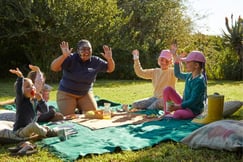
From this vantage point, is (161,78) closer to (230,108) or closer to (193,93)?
(193,93)

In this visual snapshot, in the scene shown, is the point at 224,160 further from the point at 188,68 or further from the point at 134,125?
the point at 188,68

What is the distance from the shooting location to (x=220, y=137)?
13.0 ft

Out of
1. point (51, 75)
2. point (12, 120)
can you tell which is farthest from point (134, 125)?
point (51, 75)

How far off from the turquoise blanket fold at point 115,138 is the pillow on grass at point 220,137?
31 centimetres

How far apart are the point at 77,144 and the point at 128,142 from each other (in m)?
0.59

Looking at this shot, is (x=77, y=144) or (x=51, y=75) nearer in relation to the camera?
(x=77, y=144)

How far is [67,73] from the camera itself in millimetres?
6523

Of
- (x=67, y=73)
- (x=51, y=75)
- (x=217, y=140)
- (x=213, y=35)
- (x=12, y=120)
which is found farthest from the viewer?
(x=213, y=35)

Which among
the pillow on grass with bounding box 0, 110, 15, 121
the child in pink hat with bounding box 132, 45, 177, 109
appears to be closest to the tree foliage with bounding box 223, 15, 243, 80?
the child in pink hat with bounding box 132, 45, 177, 109

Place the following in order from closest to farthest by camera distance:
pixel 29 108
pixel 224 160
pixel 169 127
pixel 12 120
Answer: pixel 224 160 < pixel 29 108 < pixel 169 127 < pixel 12 120

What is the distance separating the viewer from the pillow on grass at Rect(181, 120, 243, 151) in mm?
3795

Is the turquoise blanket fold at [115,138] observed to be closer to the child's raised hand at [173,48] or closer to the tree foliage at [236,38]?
the child's raised hand at [173,48]

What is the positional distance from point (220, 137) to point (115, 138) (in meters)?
1.28

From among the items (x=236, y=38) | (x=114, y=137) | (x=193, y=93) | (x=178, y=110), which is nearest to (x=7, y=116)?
(x=114, y=137)
